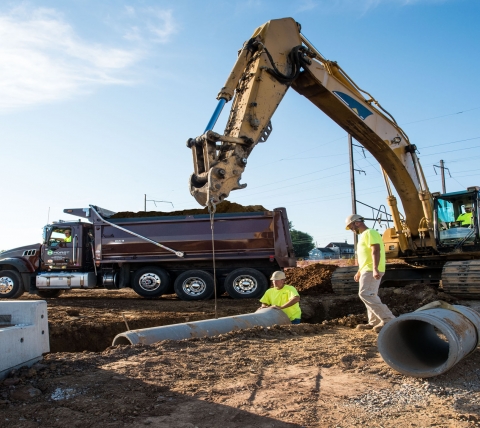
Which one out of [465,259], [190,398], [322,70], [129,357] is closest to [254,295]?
[465,259]

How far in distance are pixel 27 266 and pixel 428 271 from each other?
36.6 feet

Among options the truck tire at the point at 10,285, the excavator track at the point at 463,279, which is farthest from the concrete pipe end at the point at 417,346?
the truck tire at the point at 10,285

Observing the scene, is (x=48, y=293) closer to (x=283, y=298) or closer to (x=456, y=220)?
(x=283, y=298)

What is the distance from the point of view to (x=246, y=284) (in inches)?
531

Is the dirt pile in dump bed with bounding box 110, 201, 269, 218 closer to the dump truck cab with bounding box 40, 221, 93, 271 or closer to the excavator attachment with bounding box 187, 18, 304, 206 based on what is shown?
the dump truck cab with bounding box 40, 221, 93, 271

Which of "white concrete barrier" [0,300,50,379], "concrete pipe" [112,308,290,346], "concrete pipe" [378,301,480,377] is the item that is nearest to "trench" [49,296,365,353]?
"concrete pipe" [112,308,290,346]

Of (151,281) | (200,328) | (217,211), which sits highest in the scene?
(217,211)

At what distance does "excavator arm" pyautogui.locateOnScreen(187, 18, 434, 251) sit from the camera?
7.49m

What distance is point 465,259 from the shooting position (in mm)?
11602

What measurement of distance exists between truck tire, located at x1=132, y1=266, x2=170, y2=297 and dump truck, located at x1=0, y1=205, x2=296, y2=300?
0.03 m

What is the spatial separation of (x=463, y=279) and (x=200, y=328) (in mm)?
6356

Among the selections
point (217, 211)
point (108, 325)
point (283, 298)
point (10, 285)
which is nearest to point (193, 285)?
point (217, 211)

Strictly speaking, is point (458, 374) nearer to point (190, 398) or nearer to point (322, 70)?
point (190, 398)

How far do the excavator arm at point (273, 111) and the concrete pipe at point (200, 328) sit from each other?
1.76 m
